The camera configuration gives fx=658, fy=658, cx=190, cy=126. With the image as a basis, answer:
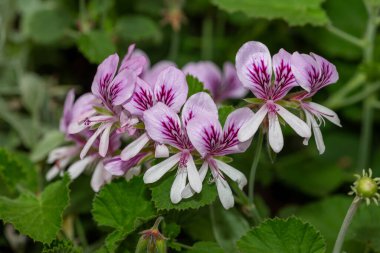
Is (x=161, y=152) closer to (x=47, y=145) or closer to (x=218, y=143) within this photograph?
(x=218, y=143)

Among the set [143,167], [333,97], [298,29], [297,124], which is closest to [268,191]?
[333,97]

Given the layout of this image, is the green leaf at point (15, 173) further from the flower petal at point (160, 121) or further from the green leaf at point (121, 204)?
the flower petal at point (160, 121)

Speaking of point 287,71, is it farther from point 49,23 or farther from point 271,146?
point 49,23

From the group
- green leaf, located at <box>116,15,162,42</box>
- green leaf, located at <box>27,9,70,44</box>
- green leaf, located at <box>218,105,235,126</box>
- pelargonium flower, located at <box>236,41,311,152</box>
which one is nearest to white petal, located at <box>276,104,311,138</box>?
pelargonium flower, located at <box>236,41,311,152</box>

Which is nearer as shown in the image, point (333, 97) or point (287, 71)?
point (287, 71)

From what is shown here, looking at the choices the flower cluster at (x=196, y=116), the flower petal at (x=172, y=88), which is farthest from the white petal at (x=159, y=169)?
the flower petal at (x=172, y=88)

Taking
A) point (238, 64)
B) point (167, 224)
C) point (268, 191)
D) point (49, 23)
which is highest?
point (238, 64)

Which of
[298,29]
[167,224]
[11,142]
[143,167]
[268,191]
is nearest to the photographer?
[167,224]
